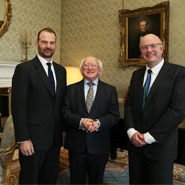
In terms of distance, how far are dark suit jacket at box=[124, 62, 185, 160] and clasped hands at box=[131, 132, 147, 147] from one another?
0.16ft

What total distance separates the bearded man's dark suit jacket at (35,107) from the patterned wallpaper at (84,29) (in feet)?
9.61

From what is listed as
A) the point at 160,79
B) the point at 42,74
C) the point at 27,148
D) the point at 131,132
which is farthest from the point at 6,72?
the point at 160,79

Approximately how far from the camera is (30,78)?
175 centimetres

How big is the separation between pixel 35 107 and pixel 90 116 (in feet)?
1.70

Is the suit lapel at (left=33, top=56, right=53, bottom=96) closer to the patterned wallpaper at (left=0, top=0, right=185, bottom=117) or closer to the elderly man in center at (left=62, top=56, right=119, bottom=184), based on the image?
the elderly man in center at (left=62, top=56, right=119, bottom=184)

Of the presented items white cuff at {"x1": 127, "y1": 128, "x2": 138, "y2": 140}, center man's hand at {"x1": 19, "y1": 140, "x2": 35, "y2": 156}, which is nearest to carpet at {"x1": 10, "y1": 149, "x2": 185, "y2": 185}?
center man's hand at {"x1": 19, "y1": 140, "x2": 35, "y2": 156}

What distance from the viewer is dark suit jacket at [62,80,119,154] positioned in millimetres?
1851

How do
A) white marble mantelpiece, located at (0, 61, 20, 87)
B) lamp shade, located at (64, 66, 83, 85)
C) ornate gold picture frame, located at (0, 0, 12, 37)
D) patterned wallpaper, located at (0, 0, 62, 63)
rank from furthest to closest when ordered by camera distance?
lamp shade, located at (64, 66, 83, 85) < patterned wallpaper, located at (0, 0, 62, 63) < ornate gold picture frame, located at (0, 0, 12, 37) < white marble mantelpiece, located at (0, 61, 20, 87)

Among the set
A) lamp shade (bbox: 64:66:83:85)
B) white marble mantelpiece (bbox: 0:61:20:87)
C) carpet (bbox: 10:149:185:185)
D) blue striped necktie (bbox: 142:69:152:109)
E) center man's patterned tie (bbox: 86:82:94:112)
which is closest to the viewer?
blue striped necktie (bbox: 142:69:152:109)

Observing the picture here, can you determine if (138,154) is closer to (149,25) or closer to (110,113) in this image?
(110,113)

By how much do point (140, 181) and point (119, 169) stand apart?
1404 millimetres

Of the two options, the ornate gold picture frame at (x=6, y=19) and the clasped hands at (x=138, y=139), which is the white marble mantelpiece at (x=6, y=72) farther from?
the clasped hands at (x=138, y=139)

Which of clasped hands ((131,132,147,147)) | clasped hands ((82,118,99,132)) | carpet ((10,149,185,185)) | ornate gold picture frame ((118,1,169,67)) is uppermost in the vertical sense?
ornate gold picture frame ((118,1,169,67))

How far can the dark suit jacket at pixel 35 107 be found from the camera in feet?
5.60
